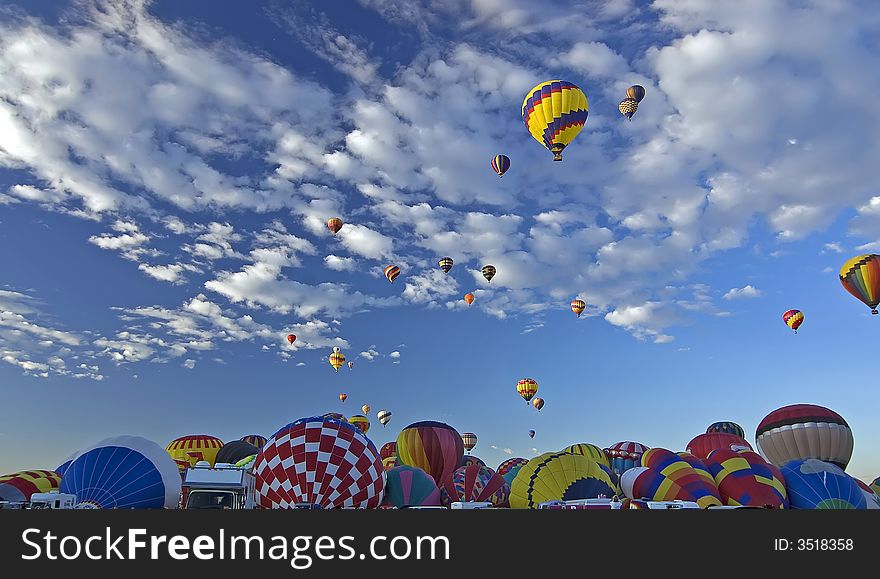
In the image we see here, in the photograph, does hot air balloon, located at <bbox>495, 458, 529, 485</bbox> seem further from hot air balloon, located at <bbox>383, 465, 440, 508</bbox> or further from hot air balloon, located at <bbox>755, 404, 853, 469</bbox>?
hot air balloon, located at <bbox>755, 404, 853, 469</bbox>

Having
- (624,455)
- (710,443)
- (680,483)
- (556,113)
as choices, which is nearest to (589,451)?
(624,455)

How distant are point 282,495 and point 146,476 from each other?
3.49m

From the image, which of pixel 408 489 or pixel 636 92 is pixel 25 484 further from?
pixel 636 92

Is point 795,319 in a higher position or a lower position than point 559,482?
higher

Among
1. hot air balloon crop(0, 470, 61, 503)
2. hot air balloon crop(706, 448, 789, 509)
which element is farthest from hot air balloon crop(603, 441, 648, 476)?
hot air balloon crop(0, 470, 61, 503)

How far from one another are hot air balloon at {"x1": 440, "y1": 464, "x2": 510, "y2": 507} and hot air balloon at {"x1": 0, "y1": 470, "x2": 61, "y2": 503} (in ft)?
45.2

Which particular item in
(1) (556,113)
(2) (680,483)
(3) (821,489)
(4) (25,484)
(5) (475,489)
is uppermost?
(1) (556,113)

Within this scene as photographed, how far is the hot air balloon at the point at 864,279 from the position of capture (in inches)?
1351

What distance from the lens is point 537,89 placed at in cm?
3177

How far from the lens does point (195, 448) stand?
31.4 metres

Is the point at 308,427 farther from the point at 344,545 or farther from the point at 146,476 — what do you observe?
the point at 344,545

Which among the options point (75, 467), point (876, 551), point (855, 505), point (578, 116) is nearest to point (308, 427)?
point (75, 467)

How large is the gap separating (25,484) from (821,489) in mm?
26005

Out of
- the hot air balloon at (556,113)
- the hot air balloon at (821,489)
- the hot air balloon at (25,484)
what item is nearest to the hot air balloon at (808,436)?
the hot air balloon at (821,489)
